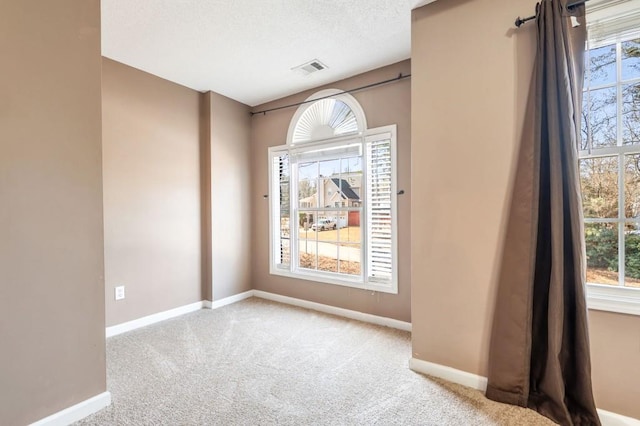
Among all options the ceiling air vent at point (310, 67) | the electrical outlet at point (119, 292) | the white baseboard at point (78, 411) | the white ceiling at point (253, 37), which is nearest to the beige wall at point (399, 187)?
the white ceiling at point (253, 37)

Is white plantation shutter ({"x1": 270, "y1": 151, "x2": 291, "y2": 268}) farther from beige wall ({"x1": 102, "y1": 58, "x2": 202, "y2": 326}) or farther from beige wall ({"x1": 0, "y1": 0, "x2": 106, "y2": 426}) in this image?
beige wall ({"x1": 0, "y1": 0, "x2": 106, "y2": 426})

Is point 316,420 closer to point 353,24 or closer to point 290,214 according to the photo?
point 290,214

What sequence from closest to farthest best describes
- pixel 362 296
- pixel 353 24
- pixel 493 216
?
pixel 493 216 < pixel 353 24 < pixel 362 296

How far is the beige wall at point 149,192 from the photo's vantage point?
2.86 metres

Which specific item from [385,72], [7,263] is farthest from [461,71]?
[7,263]

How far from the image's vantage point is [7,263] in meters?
1.50

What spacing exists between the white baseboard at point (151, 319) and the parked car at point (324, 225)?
1642mm

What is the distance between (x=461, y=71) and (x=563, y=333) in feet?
5.52

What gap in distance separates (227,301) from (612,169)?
3699mm

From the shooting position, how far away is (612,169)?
173cm

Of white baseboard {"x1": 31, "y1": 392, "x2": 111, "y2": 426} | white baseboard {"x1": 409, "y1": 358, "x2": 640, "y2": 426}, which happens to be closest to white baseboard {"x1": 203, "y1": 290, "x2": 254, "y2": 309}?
white baseboard {"x1": 31, "y1": 392, "x2": 111, "y2": 426}

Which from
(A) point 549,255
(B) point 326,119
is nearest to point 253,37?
(B) point 326,119

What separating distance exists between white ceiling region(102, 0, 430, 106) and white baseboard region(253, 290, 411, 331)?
2515 millimetres

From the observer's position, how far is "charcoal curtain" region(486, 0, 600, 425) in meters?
1.61
